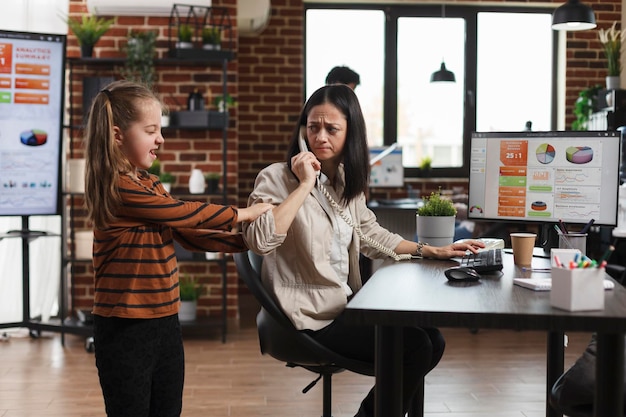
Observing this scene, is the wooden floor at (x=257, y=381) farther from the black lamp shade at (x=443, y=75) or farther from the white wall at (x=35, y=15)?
the black lamp shade at (x=443, y=75)

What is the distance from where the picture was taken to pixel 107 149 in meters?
2.06

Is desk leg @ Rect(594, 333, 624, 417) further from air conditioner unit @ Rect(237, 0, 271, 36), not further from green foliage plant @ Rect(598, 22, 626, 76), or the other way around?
green foliage plant @ Rect(598, 22, 626, 76)

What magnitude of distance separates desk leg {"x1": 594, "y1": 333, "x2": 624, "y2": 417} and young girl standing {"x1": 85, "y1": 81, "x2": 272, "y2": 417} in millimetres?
935

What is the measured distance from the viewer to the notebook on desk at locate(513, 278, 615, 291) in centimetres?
196

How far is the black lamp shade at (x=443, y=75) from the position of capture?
6.24 m

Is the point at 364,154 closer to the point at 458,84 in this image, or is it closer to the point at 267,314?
the point at 267,314

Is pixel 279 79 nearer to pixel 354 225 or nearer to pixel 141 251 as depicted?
pixel 354 225

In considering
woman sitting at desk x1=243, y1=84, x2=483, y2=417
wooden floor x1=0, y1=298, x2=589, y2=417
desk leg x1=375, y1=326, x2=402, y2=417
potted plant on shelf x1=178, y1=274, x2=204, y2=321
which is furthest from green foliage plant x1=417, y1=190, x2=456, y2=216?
potted plant on shelf x1=178, y1=274, x2=204, y2=321

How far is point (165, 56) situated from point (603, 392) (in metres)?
4.01

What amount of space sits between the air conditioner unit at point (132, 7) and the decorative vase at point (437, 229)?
2.78 metres

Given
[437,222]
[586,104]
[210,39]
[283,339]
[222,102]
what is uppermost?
[210,39]

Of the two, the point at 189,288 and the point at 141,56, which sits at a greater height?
the point at 141,56

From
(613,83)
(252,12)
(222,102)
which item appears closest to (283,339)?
(222,102)

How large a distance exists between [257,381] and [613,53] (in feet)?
13.2
